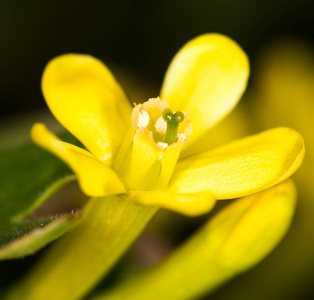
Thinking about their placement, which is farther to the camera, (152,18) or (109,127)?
(152,18)

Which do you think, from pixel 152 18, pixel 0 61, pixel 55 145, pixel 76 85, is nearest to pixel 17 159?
pixel 76 85

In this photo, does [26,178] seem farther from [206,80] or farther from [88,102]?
[206,80]

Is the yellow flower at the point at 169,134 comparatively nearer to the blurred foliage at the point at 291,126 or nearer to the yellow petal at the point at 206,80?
the yellow petal at the point at 206,80

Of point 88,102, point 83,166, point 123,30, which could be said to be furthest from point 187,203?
point 123,30

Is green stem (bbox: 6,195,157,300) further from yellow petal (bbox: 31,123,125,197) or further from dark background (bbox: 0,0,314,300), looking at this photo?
dark background (bbox: 0,0,314,300)

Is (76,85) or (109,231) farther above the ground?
(76,85)

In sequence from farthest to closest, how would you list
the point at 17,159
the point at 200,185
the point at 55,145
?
1. the point at 17,159
2. the point at 200,185
3. the point at 55,145

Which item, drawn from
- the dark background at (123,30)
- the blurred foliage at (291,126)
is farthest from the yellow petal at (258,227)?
the dark background at (123,30)

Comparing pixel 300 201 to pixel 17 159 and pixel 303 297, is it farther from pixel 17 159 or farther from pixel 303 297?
pixel 17 159
